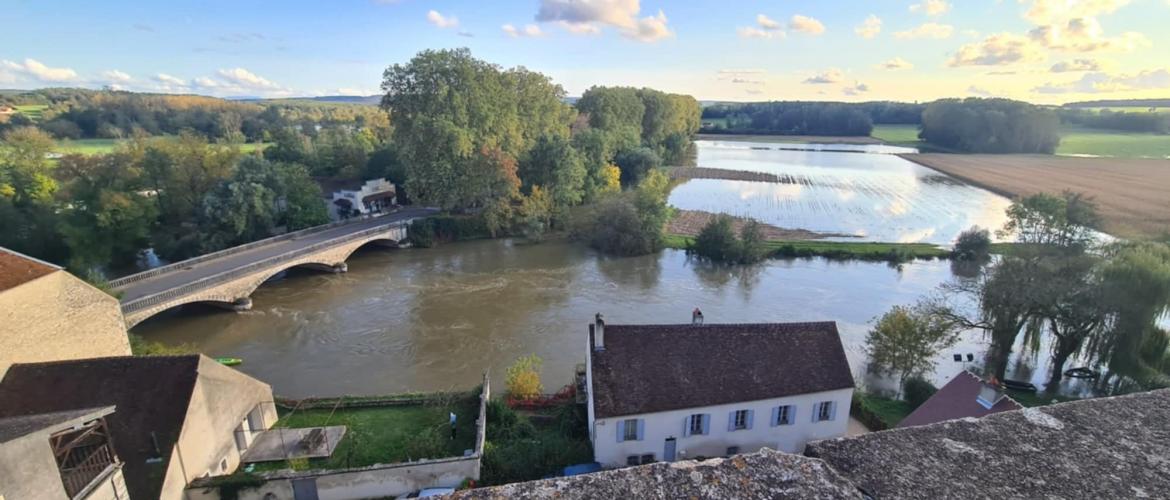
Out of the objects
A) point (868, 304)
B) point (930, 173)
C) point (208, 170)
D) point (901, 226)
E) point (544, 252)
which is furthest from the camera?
point (930, 173)

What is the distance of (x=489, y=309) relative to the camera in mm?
30844

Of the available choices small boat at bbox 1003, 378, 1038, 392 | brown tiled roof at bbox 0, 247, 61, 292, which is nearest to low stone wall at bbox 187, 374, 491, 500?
brown tiled roof at bbox 0, 247, 61, 292

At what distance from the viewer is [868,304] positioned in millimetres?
31797

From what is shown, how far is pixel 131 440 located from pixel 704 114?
187 meters

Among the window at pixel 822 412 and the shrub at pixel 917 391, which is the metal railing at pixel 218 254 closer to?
the window at pixel 822 412

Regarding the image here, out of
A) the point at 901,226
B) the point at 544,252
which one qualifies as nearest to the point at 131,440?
the point at 544,252

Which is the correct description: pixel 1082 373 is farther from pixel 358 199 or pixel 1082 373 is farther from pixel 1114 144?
pixel 1114 144

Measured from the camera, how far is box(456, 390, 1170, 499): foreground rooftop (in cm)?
324

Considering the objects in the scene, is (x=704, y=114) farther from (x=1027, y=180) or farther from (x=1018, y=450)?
(x=1018, y=450)

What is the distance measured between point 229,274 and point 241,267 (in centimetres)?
124

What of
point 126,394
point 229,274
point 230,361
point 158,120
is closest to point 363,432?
point 126,394

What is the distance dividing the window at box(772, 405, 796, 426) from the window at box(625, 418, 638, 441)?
4272 millimetres

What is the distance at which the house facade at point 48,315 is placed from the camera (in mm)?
15043

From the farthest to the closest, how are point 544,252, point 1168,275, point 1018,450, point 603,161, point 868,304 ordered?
point 603,161 < point 544,252 < point 868,304 < point 1168,275 < point 1018,450
